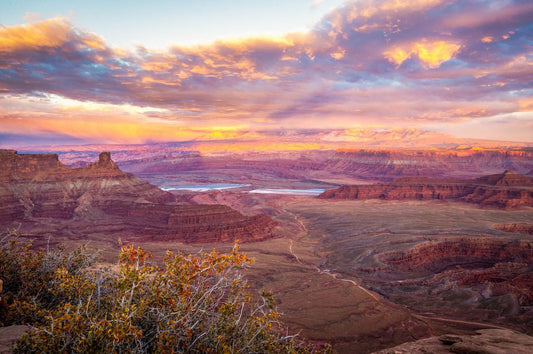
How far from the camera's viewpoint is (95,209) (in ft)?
219

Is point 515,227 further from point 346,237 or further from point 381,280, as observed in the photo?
point 381,280

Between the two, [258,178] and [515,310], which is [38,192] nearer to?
[515,310]

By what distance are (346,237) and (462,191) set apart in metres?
61.5

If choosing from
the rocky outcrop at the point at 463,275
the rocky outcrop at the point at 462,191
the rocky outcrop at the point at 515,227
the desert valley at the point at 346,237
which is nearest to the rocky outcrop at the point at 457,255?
the rocky outcrop at the point at 463,275

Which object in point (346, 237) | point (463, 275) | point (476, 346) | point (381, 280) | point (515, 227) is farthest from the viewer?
point (515, 227)

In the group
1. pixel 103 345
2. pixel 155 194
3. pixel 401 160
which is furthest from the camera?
pixel 401 160

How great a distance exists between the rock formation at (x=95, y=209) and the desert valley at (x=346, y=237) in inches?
10.5

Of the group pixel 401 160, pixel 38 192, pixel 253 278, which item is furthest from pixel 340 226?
pixel 401 160

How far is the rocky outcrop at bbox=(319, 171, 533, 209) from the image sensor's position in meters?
82.4

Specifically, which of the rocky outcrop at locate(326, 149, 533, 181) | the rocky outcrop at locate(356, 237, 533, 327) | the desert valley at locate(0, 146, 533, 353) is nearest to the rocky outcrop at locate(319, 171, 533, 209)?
the desert valley at locate(0, 146, 533, 353)

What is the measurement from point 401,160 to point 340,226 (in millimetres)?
149105

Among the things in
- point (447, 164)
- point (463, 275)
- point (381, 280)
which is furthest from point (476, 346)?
point (447, 164)

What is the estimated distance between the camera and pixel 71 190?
6906 cm

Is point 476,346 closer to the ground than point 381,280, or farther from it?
farther from it
